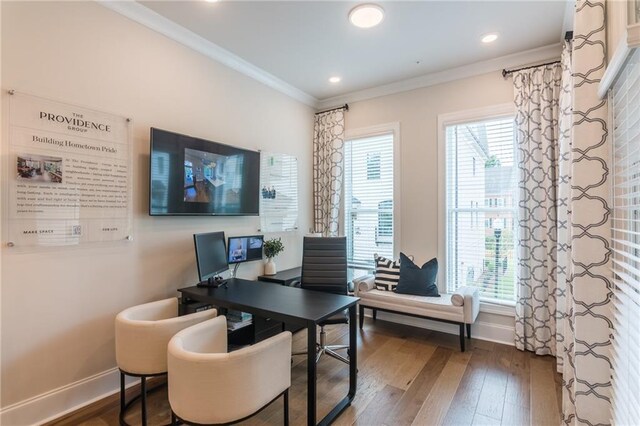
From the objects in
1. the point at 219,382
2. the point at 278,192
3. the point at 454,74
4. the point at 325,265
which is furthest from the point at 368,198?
Result: the point at 219,382

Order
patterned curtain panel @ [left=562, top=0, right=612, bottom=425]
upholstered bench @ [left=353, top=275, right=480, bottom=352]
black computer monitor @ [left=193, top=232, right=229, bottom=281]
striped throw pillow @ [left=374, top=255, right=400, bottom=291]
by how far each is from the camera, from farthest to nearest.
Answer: striped throw pillow @ [left=374, top=255, right=400, bottom=291], upholstered bench @ [left=353, top=275, right=480, bottom=352], black computer monitor @ [left=193, top=232, right=229, bottom=281], patterned curtain panel @ [left=562, top=0, right=612, bottom=425]

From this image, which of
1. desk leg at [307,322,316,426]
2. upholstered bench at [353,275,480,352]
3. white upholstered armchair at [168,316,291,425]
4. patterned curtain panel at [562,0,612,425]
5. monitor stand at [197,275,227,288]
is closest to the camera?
patterned curtain panel at [562,0,612,425]

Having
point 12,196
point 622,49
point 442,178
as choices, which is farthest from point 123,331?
point 442,178

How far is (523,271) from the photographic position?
3217mm

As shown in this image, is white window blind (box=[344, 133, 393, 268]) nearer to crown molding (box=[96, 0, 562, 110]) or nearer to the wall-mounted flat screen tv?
crown molding (box=[96, 0, 562, 110])

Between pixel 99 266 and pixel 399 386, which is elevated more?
pixel 99 266

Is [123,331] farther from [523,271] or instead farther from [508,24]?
[508,24]

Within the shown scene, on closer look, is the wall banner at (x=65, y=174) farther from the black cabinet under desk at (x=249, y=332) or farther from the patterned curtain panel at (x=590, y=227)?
the patterned curtain panel at (x=590, y=227)

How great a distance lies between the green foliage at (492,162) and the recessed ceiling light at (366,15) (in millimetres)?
1973

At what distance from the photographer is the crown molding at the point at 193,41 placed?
8.32ft

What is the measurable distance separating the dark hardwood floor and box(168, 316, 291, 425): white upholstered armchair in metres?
0.67

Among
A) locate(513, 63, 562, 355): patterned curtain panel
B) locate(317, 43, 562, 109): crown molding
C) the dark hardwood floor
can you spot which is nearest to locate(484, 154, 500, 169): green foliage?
locate(513, 63, 562, 355): patterned curtain panel

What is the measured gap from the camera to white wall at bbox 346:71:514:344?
358cm

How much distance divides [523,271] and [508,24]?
236 centimetres
